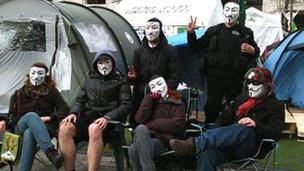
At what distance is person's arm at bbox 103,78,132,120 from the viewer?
18.5ft

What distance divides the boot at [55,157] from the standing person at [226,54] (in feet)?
7.05

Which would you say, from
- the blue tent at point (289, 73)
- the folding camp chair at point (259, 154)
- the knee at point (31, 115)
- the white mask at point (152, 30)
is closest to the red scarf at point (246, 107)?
the folding camp chair at point (259, 154)

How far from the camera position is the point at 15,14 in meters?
9.98

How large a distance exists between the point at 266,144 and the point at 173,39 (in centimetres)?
589

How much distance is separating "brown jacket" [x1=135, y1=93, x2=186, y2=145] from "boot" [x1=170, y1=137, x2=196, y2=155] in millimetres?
291

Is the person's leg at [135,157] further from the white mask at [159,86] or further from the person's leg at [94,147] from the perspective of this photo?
the white mask at [159,86]

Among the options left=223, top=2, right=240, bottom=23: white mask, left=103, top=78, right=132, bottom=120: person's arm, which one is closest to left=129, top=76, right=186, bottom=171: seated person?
left=103, top=78, right=132, bottom=120: person's arm

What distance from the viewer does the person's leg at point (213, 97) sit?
659 cm

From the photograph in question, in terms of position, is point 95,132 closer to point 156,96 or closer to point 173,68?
point 156,96

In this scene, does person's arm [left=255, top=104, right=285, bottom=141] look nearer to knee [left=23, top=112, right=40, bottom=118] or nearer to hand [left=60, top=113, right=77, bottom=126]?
hand [left=60, top=113, right=77, bottom=126]

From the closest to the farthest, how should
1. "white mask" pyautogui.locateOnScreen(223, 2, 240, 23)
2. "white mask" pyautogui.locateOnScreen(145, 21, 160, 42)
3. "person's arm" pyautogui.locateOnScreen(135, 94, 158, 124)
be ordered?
"person's arm" pyautogui.locateOnScreen(135, 94, 158, 124) → "white mask" pyautogui.locateOnScreen(145, 21, 160, 42) → "white mask" pyautogui.locateOnScreen(223, 2, 240, 23)

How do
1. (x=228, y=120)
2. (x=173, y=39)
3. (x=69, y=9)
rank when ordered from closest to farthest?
(x=228, y=120) < (x=69, y=9) < (x=173, y=39)

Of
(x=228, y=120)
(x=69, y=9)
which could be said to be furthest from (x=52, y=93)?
(x=69, y=9)

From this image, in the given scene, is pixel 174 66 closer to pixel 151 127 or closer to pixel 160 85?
pixel 160 85
